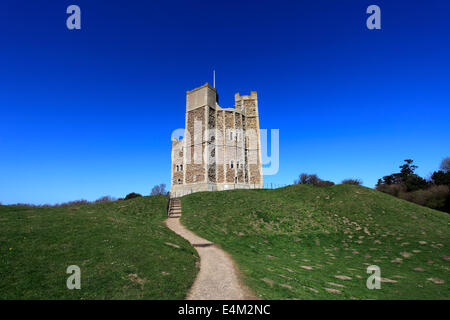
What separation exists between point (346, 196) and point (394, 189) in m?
45.0

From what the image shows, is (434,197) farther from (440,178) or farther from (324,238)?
(324,238)

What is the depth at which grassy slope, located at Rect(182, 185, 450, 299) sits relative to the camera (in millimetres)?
11092

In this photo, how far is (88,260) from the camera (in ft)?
32.6

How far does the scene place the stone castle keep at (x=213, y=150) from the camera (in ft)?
143

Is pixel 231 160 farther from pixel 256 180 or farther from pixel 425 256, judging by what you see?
pixel 425 256

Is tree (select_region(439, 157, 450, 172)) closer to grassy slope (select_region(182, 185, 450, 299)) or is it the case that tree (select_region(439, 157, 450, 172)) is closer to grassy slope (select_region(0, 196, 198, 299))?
grassy slope (select_region(182, 185, 450, 299))

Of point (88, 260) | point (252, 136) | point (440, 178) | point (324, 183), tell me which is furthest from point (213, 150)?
point (440, 178)

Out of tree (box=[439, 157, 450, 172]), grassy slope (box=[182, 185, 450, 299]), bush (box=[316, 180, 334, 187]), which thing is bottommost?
grassy slope (box=[182, 185, 450, 299])

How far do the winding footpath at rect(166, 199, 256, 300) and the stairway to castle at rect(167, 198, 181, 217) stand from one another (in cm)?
1083

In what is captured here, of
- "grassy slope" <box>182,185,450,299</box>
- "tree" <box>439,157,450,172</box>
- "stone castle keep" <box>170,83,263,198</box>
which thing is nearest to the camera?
"grassy slope" <box>182,185,450,299</box>

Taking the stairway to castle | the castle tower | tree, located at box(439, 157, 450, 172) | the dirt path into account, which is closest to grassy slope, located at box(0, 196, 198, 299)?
the dirt path

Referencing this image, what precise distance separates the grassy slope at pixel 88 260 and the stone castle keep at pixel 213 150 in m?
28.1

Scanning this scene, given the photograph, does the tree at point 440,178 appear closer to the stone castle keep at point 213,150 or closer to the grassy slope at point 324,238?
the grassy slope at point 324,238

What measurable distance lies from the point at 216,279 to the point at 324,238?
16410 millimetres
